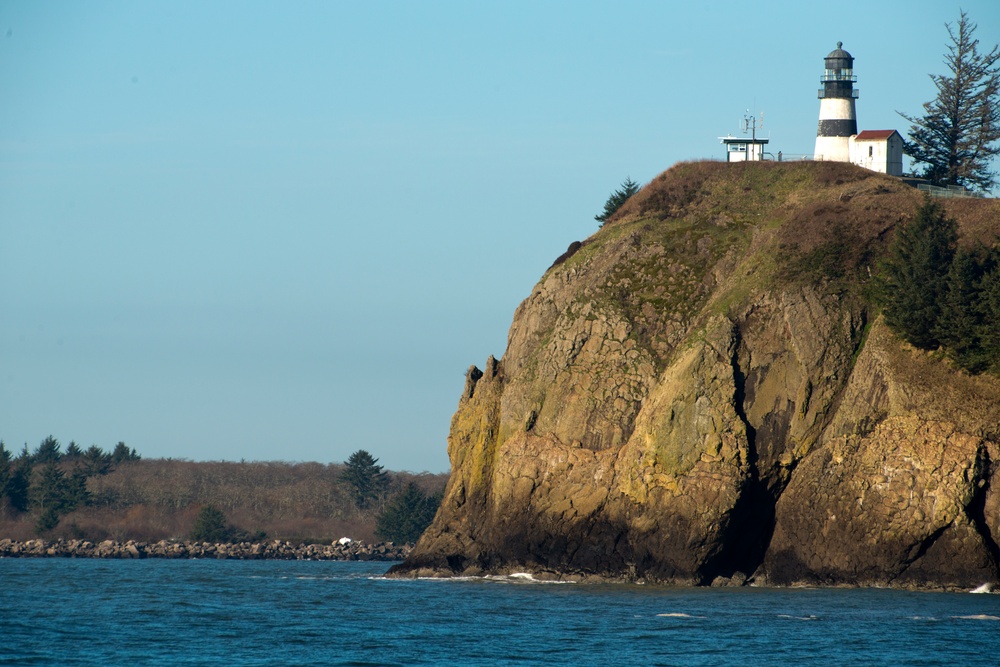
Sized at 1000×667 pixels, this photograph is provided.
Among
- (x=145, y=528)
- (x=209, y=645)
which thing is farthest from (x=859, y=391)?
(x=145, y=528)

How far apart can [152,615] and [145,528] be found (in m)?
57.1

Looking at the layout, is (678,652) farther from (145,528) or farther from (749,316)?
(145,528)

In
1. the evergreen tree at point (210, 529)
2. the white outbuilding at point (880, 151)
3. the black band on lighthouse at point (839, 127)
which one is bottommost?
the evergreen tree at point (210, 529)

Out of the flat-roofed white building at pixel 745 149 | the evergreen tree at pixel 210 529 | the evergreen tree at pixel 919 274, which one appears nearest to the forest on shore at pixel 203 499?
the evergreen tree at pixel 210 529

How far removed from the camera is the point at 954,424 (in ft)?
172

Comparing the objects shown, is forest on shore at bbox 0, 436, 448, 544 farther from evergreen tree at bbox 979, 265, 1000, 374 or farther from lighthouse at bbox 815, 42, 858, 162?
evergreen tree at bbox 979, 265, 1000, 374

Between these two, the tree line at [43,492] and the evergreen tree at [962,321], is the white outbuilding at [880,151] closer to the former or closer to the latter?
the evergreen tree at [962,321]

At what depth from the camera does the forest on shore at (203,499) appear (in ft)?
330

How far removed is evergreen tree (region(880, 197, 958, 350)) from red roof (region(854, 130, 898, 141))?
14773mm

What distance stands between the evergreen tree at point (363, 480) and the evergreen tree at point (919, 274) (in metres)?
62.3

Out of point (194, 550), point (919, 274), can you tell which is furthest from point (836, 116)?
point (194, 550)

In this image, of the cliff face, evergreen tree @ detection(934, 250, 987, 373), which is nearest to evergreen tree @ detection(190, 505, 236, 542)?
the cliff face

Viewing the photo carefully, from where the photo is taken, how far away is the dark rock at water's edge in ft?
301

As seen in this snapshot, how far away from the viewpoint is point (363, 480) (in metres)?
112
